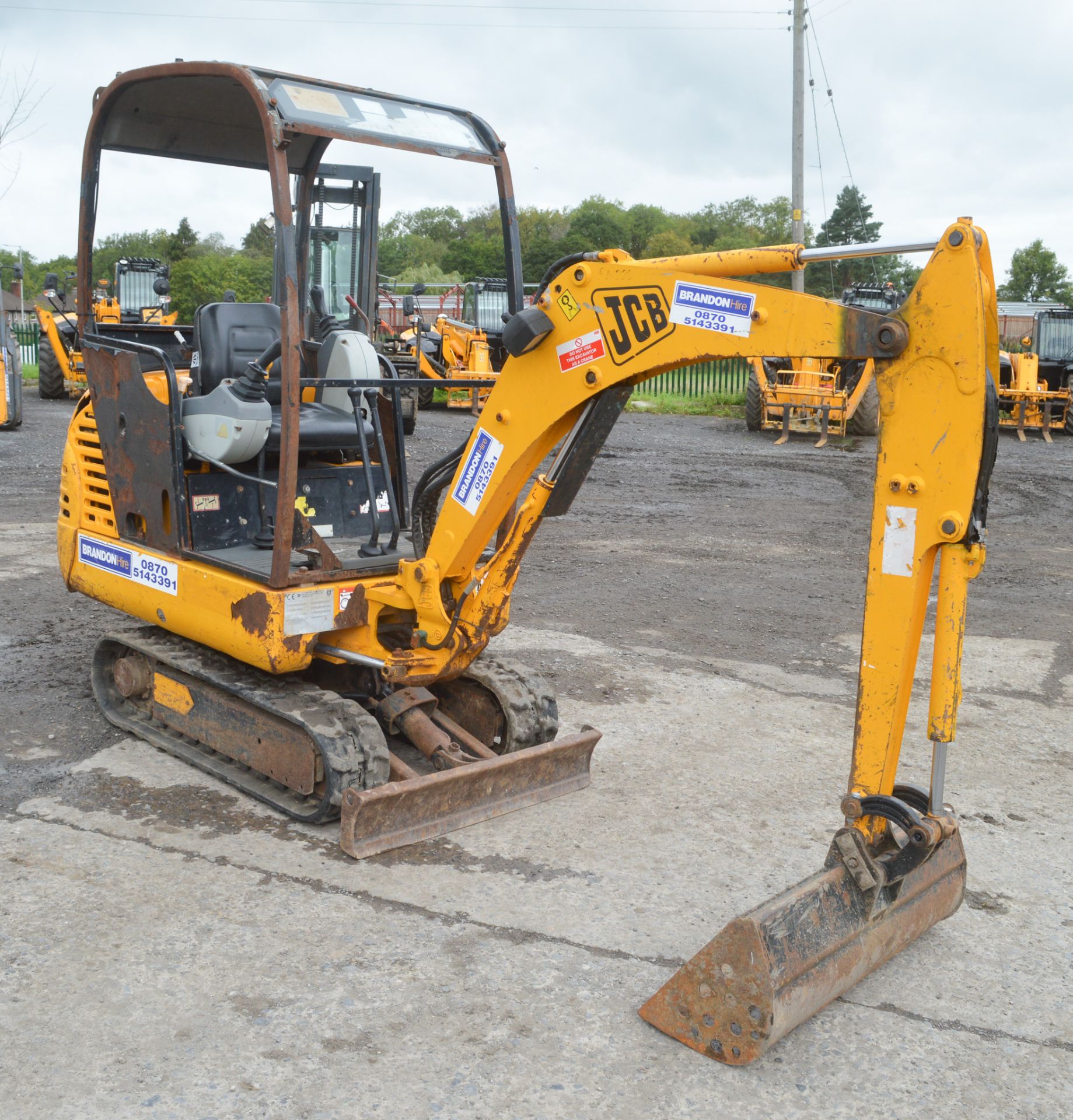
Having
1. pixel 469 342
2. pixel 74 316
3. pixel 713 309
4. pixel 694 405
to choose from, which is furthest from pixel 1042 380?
pixel 713 309

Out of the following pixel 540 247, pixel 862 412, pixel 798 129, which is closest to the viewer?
pixel 862 412

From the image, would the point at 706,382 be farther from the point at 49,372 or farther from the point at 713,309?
the point at 713,309

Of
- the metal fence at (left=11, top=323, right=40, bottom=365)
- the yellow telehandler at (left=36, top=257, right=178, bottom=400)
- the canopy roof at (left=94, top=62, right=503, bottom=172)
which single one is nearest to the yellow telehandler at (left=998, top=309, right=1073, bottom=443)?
the yellow telehandler at (left=36, top=257, right=178, bottom=400)

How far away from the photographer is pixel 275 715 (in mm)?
4590

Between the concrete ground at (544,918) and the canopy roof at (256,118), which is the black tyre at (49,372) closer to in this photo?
the concrete ground at (544,918)

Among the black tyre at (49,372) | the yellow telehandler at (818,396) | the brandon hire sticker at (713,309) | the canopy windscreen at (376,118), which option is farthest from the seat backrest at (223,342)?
the black tyre at (49,372)

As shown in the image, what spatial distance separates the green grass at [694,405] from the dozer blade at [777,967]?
68.2ft

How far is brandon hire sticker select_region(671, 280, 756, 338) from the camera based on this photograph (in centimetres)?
350

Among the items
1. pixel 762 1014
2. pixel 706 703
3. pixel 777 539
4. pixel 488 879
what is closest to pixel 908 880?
pixel 762 1014

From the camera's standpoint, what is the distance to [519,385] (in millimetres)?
4145

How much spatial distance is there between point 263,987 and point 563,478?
195 cm

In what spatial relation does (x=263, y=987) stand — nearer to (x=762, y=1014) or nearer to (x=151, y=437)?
(x=762, y=1014)

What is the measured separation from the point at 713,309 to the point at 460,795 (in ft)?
6.64

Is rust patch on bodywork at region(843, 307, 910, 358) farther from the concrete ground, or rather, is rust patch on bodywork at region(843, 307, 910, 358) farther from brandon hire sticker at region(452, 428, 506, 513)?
the concrete ground
